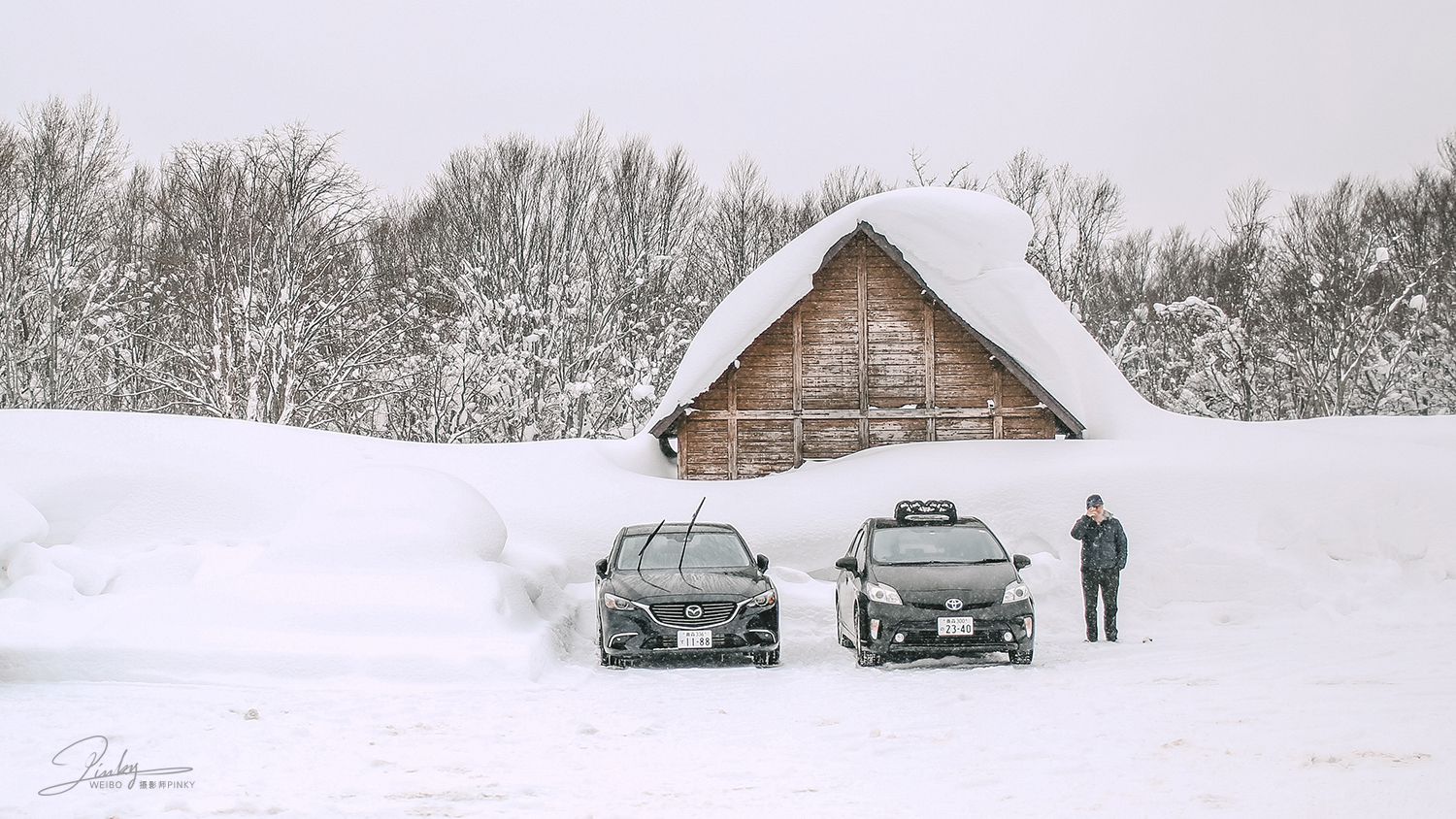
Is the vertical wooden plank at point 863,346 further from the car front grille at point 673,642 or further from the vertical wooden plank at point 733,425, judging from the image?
the car front grille at point 673,642

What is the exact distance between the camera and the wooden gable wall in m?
19.5

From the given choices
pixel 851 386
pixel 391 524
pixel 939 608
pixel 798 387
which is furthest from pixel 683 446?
pixel 939 608

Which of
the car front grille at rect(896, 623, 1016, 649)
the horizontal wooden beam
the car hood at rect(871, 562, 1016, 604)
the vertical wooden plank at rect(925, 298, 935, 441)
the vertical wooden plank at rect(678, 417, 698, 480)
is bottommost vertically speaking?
the car front grille at rect(896, 623, 1016, 649)

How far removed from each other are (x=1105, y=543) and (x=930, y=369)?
790 centimetres

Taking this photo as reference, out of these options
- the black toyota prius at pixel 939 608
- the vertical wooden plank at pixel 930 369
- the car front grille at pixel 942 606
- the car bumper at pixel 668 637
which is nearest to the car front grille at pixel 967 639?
the black toyota prius at pixel 939 608

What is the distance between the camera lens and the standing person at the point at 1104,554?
1198 centimetres

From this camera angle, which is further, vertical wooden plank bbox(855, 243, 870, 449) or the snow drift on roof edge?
vertical wooden plank bbox(855, 243, 870, 449)

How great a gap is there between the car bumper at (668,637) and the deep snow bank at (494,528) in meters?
0.78

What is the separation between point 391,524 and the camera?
1172 cm

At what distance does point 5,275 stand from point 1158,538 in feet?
93.0

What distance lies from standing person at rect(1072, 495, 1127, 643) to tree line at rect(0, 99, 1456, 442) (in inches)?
694

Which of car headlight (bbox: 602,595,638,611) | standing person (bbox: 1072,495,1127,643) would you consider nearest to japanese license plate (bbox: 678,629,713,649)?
car headlight (bbox: 602,595,638,611)

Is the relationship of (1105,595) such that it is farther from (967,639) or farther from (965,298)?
(965,298)

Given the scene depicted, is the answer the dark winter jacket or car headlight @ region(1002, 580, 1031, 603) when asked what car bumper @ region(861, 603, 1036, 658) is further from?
the dark winter jacket
